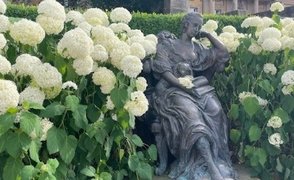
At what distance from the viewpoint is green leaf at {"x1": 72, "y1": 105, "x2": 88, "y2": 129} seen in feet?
11.1

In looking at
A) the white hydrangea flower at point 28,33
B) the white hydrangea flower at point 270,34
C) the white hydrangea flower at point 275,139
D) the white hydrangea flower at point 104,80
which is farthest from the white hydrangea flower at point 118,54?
the white hydrangea flower at point 270,34

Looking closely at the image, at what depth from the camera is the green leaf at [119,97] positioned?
141 inches

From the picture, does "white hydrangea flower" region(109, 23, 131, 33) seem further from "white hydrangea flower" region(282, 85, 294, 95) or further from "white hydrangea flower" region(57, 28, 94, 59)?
"white hydrangea flower" region(282, 85, 294, 95)

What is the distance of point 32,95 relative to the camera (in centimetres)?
322

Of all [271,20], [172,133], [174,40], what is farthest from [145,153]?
[271,20]

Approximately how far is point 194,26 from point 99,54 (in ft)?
5.01

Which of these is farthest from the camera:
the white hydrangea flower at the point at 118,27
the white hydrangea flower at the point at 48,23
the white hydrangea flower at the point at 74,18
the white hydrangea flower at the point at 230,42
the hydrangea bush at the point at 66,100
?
the white hydrangea flower at the point at 230,42

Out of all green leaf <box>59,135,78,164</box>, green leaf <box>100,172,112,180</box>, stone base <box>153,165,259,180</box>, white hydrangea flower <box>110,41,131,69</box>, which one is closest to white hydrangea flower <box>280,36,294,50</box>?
stone base <box>153,165,259,180</box>

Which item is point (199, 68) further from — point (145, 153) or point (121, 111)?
point (121, 111)

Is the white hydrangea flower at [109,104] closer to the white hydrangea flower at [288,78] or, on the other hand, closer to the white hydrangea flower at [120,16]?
the white hydrangea flower at [120,16]

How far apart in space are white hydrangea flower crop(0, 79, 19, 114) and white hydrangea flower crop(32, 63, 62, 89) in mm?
273

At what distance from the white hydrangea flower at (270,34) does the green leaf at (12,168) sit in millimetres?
2655

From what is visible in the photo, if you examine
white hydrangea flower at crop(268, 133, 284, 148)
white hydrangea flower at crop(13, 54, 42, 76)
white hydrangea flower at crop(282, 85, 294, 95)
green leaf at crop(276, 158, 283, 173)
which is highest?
white hydrangea flower at crop(13, 54, 42, 76)

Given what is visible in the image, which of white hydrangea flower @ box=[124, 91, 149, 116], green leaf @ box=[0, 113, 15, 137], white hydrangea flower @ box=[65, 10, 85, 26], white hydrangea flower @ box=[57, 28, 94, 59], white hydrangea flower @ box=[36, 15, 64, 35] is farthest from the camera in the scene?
white hydrangea flower @ box=[65, 10, 85, 26]
